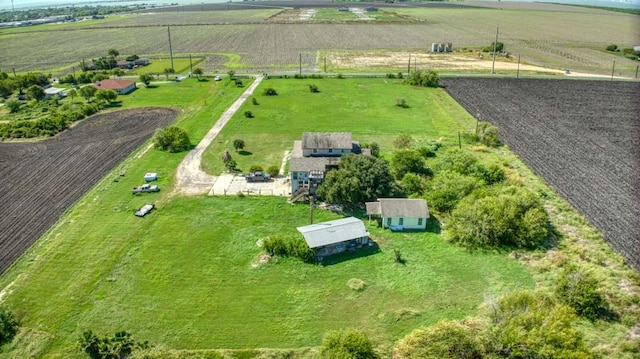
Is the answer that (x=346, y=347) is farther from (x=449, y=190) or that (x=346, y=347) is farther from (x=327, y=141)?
(x=327, y=141)

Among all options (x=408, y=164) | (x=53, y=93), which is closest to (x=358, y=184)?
(x=408, y=164)

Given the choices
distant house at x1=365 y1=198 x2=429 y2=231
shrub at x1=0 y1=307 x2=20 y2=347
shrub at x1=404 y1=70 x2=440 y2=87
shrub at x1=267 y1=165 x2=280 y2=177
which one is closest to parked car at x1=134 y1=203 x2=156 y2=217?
shrub at x1=267 y1=165 x2=280 y2=177

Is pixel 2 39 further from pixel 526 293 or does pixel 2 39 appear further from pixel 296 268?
pixel 526 293

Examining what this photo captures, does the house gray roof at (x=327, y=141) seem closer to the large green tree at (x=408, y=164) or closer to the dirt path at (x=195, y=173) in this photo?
the large green tree at (x=408, y=164)

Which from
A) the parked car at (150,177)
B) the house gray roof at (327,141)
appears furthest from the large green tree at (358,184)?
the parked car at (150,177)

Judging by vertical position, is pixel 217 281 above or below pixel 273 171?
below

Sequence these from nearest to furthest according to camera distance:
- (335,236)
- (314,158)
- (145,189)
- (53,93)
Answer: (335,236) → (145,189) → (314,158) → (53,93)

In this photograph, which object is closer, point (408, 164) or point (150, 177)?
point (408, 164)

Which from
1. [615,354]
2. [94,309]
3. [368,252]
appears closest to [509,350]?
[615,354]
